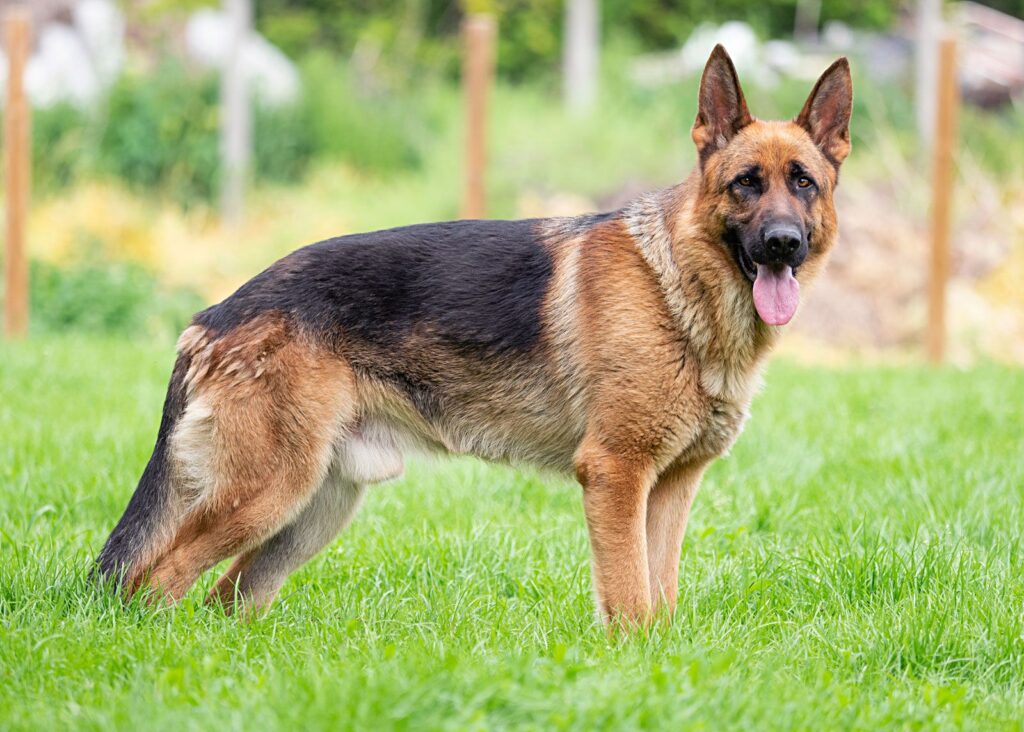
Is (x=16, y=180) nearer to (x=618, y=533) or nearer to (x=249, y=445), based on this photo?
(x=249, y=445)

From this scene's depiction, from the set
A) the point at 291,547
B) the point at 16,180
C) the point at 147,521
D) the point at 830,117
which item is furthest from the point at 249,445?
the point at 16,180

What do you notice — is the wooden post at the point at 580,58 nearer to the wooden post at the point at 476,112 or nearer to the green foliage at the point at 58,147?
the wooden post at the point at 476,112

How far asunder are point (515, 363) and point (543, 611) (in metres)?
0.83

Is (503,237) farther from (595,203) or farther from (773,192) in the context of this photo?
(595,203)

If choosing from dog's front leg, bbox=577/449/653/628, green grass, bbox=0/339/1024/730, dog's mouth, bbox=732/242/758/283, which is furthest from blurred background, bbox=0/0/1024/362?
dog's front leg, bbox=577/449/653/628

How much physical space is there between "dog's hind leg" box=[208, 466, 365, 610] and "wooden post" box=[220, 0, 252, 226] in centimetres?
889

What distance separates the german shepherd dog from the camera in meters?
3.68

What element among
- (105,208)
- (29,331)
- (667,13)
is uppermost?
(667,13)

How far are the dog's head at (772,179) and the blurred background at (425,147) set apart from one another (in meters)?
5.81

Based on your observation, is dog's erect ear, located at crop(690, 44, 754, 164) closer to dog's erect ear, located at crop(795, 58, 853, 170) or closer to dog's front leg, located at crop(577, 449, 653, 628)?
dog's erect ear, located at crop(795, 58, 853, 170)

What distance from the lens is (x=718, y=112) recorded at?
3977 mm

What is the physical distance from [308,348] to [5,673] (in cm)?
128

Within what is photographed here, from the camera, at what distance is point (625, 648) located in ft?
11.2

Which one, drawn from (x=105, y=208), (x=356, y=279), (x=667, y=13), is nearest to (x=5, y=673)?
(x=356, y=279)
